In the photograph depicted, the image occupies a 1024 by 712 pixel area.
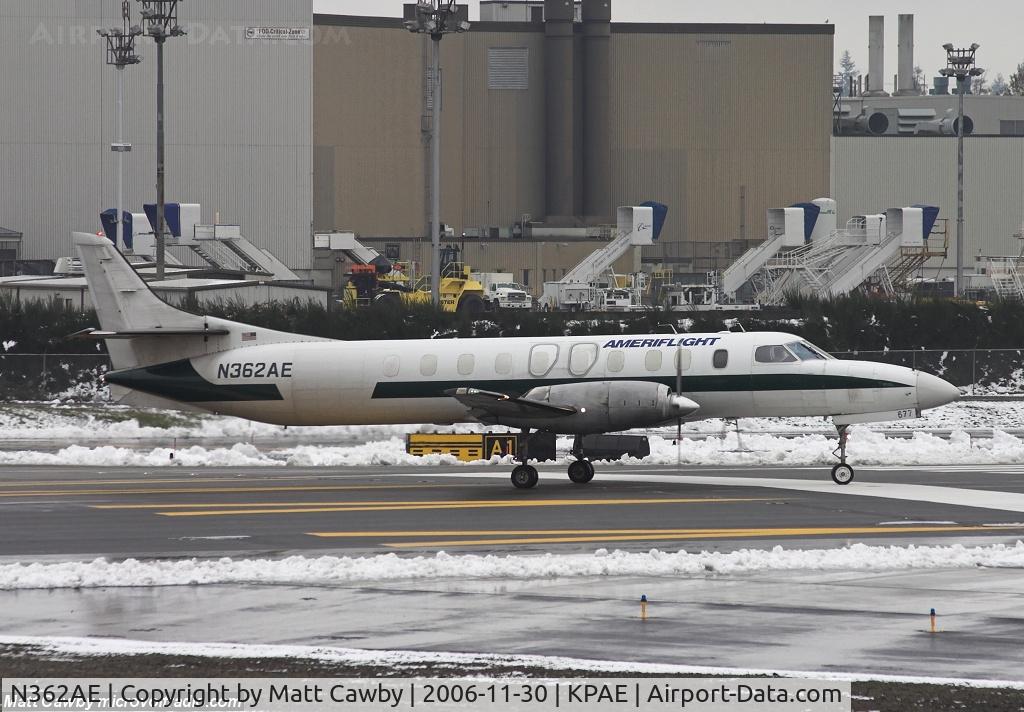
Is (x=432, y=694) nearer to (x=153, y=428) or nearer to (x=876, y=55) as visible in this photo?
(x=153, y=428)

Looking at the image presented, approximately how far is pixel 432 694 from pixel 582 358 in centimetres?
1505

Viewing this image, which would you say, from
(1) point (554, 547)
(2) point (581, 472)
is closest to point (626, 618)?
(1) point (554, 547)

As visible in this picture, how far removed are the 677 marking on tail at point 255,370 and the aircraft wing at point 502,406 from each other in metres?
3.82

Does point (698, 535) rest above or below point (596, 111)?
below

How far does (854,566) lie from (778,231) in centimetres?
6230

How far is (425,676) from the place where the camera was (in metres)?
11.9

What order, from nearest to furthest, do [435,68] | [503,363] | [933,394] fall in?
[933,394]
[503,363]
[435,68]

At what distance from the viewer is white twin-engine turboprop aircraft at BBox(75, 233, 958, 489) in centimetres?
2497

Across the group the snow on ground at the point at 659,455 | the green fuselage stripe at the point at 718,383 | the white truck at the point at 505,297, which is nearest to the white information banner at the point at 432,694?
the green fuselage stripe at the point at 718,383

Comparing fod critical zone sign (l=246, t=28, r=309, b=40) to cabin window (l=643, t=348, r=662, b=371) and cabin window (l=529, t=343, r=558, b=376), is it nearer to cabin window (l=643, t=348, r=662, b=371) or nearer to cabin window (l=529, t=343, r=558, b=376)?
cabin window (l=529, t=343, r=558, b=376)

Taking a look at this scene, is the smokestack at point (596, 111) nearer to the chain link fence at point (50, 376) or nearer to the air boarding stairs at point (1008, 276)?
the air boarding stairs at point (1008, 276)

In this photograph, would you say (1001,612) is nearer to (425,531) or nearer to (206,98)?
(425,531)

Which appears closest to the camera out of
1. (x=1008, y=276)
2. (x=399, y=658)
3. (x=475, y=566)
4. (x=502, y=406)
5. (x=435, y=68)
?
(x=399, y=658)

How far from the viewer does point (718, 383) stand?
25.7 meters
